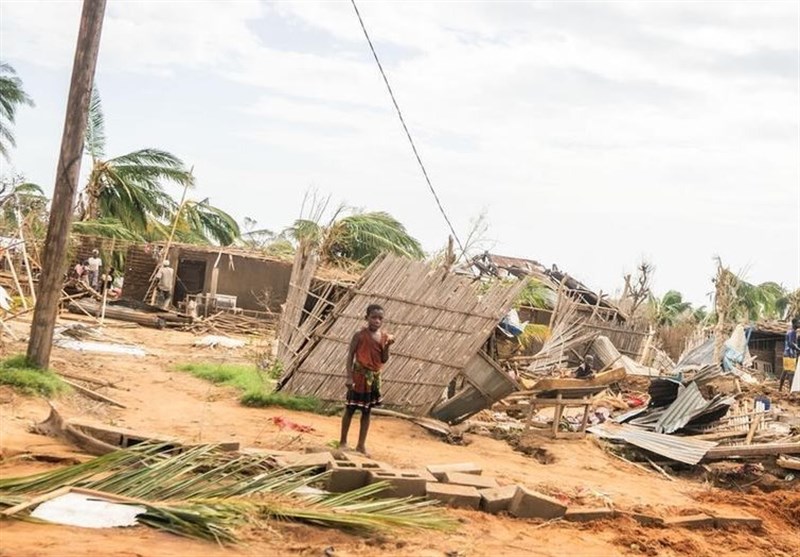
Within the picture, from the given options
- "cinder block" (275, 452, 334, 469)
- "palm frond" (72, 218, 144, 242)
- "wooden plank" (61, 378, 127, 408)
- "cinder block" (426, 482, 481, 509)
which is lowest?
"wooden plank" (61, 378, 127, 408)

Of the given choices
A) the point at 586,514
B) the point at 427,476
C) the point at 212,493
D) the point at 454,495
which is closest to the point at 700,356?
the point at 586,514

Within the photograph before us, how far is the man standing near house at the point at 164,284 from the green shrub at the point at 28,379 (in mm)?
13607

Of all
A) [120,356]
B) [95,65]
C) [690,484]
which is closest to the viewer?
[95,65]

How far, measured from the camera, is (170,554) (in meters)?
4.88

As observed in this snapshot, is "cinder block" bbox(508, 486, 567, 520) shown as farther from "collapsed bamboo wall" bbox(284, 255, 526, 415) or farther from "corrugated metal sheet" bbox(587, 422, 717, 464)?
"corrugated metal sheet" bbox(587, 422, 717, 464)

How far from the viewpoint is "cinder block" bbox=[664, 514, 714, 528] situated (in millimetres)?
7641

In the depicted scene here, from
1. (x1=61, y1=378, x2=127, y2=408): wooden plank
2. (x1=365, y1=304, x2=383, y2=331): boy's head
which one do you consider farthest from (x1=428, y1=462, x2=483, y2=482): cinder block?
(x1=61, y1=378, x2=127, y2=408): wooden plank

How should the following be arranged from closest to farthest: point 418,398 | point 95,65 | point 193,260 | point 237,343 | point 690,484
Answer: point 95,65, point 690,484, point 418,398, point 237,343, point 193,260

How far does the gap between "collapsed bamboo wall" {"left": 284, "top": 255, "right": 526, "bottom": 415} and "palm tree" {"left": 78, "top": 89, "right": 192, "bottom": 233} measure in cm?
1517

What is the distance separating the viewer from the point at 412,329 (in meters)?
11.3

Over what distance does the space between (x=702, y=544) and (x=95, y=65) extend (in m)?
7.64

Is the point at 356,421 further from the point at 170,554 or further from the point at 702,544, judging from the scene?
the point at 170,554

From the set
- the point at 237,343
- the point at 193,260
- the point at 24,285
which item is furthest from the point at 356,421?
the point at 193,260

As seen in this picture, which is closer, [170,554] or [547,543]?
[170,554]
